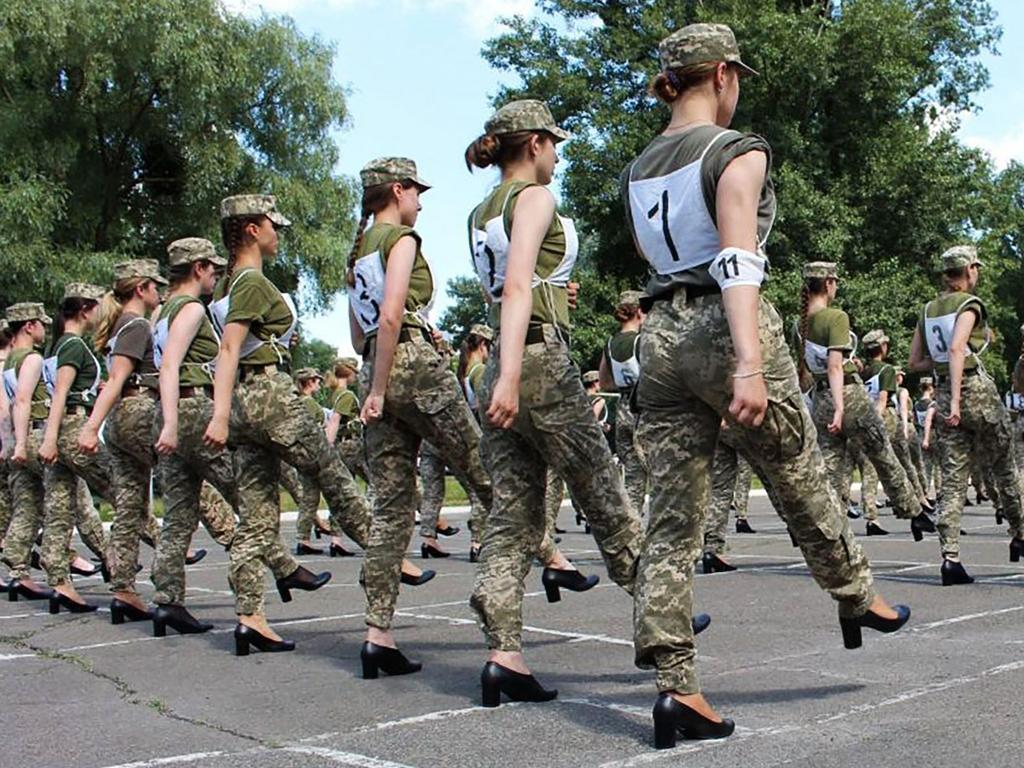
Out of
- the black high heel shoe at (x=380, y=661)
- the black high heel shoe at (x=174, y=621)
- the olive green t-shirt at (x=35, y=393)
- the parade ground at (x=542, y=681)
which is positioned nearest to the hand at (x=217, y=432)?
the parade ground at (x=542, y=681)

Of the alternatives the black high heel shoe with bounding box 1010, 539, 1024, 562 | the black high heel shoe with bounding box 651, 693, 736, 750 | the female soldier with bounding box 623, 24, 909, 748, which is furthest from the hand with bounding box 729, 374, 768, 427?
the black high heel shoe with bounding box 1010, 539, 1024, 562

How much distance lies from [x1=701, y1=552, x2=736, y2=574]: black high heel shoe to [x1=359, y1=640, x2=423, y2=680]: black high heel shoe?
4.41m

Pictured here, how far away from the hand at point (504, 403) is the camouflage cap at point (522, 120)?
1052mm

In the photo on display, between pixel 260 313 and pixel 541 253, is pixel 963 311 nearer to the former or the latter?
pixel 541 253

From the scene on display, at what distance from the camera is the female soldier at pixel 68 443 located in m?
8.69

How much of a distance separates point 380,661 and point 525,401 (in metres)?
1.47

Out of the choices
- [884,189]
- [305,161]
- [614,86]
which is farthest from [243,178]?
[884,189]

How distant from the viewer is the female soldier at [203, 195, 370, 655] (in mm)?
6344

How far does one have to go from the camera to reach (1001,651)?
18.6ft

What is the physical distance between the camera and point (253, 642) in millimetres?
6488

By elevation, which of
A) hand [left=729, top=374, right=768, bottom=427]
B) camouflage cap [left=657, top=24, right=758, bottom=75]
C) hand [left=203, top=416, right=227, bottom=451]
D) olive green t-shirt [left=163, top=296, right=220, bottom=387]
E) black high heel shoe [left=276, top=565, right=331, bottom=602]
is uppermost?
camouflage cap [left=657, top=24, right=758, bottom=75]

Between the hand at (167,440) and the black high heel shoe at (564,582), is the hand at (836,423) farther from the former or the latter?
the hand at (167,440)

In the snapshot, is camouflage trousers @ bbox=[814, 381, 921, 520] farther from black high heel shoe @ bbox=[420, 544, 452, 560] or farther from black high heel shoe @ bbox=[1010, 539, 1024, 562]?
black high heel shoe @ bbox=[420, 544, 452, 560]

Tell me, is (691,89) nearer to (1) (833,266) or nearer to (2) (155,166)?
(1) (833,266)
